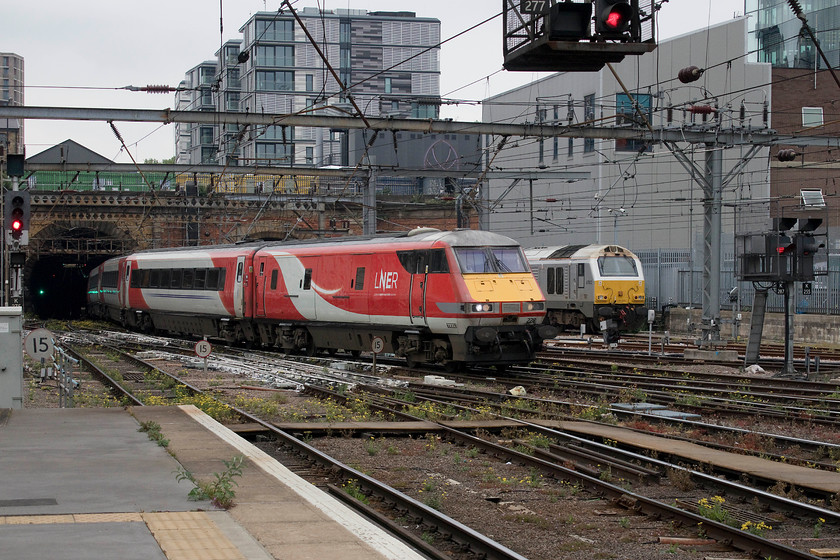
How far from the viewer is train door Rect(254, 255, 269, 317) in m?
29.0

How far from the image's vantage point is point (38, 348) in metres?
16.4

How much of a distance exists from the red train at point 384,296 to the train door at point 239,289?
30mm

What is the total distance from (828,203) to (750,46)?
8.49m

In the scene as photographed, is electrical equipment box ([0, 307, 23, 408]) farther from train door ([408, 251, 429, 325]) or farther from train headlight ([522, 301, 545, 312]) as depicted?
train headlight ([522, 301, 545, 312])

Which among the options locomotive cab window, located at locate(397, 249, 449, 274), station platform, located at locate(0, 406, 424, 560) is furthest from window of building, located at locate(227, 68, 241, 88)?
station platform, located at locate(0, 406, 424, 560)

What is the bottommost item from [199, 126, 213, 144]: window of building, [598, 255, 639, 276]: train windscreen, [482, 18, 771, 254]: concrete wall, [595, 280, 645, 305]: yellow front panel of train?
[595, 280, 645, 305]: yellow front panel of train

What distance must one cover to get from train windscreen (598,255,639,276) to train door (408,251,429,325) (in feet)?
43.8

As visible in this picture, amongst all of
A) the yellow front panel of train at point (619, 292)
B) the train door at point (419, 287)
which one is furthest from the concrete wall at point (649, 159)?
the train door at point (419, 287)

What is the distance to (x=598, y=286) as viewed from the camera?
1339 inches

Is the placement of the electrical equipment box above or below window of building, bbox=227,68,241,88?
below

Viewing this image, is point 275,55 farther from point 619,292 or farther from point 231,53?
point 619,292

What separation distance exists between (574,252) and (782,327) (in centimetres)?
762

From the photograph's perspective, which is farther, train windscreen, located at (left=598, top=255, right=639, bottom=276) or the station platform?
train windscreen, located at (left=598, top=255, right=639, bottom=276)

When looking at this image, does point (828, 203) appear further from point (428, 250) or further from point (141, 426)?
point (141, 426)
